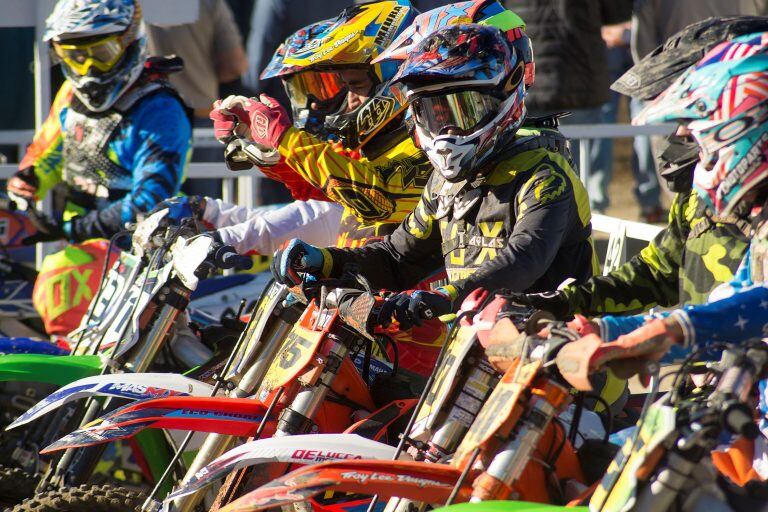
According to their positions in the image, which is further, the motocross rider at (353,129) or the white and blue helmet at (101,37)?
the white and blue helmet at (101,37)

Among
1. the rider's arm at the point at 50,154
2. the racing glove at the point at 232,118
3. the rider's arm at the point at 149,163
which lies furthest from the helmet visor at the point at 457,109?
the rider's arm at the point at 50,154

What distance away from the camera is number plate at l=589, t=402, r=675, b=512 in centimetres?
285

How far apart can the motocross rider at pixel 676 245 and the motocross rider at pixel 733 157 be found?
322mm

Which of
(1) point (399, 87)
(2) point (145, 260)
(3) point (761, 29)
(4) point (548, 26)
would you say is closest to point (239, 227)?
(2) point (145, 260)

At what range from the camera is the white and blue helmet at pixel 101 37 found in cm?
719

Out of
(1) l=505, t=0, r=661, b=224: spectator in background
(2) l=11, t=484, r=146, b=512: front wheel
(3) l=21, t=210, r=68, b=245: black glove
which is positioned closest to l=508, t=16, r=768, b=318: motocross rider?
(2) l=11, t=484, r=146, b=512: front wheel

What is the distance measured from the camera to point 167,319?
5273mm

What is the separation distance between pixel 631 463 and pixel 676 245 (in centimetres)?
133

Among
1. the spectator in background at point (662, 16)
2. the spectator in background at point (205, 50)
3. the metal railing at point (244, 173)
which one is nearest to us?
the metal railing at point (244, 173)

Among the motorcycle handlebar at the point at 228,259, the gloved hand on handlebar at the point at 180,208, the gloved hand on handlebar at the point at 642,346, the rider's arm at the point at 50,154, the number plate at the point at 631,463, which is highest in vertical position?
the gloved hand on handlebar at the point at 642,346

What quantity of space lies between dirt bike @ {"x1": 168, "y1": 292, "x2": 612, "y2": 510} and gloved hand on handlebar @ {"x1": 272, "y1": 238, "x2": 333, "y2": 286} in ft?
3.53

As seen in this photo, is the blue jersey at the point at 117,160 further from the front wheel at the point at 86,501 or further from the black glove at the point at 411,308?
the black glove at the point at 411,308

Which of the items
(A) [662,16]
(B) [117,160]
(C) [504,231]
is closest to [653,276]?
(C) [504,231]

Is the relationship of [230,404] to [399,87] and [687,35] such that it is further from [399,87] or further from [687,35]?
[687,35]
